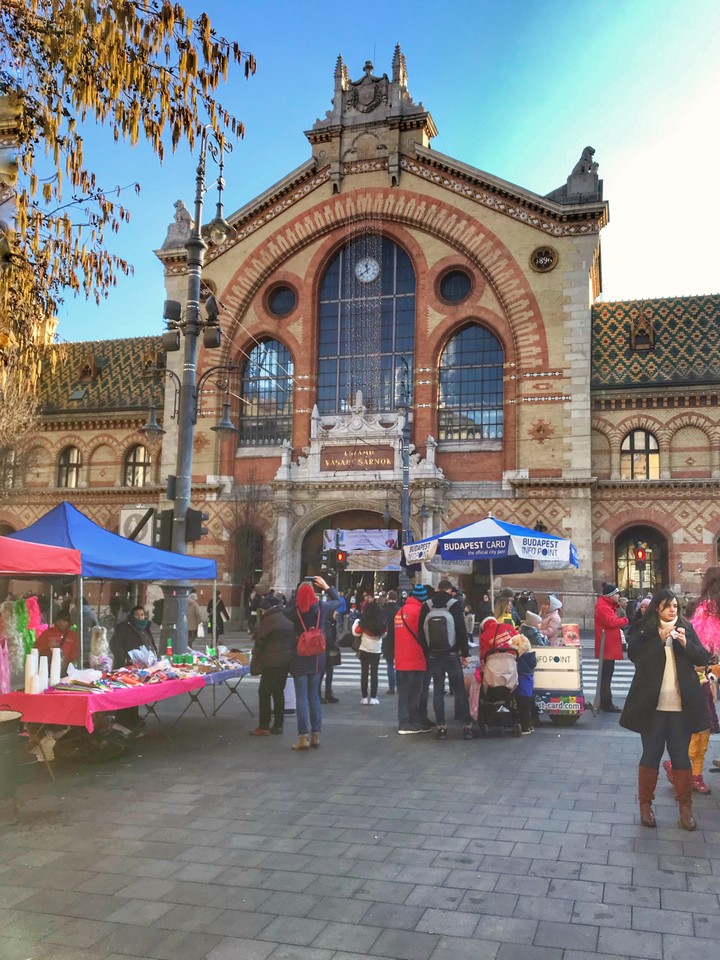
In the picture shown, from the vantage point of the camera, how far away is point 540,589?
29234 millimetres

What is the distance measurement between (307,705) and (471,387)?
23.3 metres

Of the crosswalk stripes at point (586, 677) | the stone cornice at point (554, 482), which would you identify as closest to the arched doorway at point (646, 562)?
the stone cornice at point (554, 482)

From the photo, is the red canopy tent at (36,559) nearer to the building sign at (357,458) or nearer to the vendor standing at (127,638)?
the vendor standing at (127,638)

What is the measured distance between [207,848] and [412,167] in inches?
1208

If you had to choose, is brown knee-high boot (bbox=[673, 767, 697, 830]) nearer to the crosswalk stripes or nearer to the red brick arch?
the crosswalk stripes

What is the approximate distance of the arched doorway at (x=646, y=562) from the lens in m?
29.8

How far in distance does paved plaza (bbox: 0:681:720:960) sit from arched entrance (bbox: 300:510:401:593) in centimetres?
2252

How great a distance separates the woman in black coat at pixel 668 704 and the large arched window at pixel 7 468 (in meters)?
29.2

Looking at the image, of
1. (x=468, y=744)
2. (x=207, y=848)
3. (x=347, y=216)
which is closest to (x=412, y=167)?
(x=347, y=216)

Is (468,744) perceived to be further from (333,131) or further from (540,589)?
(333,131)

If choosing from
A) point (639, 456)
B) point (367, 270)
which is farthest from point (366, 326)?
point (639, 456)

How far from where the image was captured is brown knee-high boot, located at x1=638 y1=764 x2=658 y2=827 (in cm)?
659

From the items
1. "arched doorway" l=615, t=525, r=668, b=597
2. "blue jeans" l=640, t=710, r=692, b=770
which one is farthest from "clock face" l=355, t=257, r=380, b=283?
"blue jeans" l=640, t=710, r=692, b=770

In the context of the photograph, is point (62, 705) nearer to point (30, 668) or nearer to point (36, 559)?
point (30, 668)
